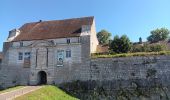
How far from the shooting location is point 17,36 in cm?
3547

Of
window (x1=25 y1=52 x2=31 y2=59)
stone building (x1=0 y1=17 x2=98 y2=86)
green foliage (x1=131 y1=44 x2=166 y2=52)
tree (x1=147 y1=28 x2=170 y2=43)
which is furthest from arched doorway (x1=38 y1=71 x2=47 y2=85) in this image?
tree (x1=147 y1=28 x2=170 y2=43)

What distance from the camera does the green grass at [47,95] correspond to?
903 inches

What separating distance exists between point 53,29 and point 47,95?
1155 centimetres

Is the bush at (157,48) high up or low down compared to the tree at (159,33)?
down

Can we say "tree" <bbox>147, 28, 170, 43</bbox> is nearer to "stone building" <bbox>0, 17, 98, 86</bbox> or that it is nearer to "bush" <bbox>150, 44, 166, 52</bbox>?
"bush" <bbox>150, 44, 166, 52</bbox>

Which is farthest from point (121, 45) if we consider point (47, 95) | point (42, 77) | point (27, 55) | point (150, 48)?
point (47, 95)

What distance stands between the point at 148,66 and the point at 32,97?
13.1m

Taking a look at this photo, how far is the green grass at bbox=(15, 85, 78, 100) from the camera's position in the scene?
22.9m

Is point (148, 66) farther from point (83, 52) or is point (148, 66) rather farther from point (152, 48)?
point (83, 52)

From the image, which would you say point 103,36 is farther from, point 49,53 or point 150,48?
point 49,53

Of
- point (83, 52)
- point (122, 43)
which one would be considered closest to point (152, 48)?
point (122, 43)

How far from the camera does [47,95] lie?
2558cm

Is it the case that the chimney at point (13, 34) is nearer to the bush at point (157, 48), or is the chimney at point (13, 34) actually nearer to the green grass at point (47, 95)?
the green grass at point (47, 95)

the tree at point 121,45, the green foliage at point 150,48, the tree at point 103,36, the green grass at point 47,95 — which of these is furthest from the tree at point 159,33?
the green grass at point 47,95
